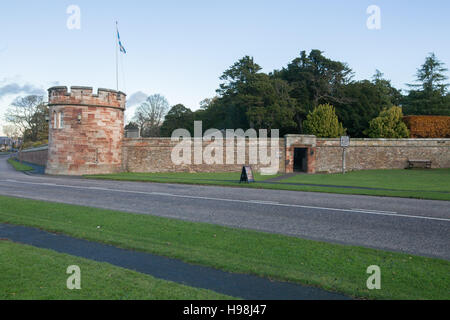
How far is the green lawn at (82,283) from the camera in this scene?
4641 mm

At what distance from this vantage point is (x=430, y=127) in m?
37.3

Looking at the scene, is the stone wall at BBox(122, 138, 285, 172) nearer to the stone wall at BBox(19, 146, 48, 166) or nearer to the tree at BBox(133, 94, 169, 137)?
the stone wall at BBox(19, 146, 48, 166)

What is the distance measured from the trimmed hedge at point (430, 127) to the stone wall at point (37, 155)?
136ft

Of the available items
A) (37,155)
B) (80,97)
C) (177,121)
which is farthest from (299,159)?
(177,121)

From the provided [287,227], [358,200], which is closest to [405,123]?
[358,200]

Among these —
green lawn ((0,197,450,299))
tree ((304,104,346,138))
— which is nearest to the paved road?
green lawn ((0,197,450,299))

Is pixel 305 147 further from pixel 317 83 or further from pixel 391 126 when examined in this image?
pixel 317 83

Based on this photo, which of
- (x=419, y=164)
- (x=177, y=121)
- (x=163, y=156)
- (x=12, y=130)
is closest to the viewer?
(x=163, y=156)

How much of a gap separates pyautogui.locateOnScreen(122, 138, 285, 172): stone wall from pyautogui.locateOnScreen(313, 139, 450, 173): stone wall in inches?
306

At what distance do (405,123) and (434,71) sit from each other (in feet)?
119

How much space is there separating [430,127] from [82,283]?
4067 centimetres

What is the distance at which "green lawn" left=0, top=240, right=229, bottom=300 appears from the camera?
15.2 ft
